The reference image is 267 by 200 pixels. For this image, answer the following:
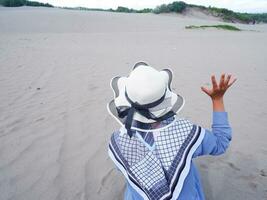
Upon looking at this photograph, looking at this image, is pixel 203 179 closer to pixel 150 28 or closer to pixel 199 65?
pixel 199 65

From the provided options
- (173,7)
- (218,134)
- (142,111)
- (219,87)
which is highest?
(219,87)

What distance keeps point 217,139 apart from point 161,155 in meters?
0.37

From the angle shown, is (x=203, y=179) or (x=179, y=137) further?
(x=203, y=179)

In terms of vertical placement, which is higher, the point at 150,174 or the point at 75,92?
the point at 150,174

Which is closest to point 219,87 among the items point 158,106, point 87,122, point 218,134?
point 218,134

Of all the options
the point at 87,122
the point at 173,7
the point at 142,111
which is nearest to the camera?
the point at 142,111

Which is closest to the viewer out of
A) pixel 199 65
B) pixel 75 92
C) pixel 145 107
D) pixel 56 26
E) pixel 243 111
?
pixel 145 107

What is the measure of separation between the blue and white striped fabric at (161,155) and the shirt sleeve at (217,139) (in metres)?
0.05

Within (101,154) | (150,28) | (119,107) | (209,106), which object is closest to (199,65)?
(209,106)

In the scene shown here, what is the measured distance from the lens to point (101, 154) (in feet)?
11.1

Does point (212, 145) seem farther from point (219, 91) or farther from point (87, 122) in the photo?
point (87, 122)

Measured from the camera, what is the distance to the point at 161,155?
1.73 meters

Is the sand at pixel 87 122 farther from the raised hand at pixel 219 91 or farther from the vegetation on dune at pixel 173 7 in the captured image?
the vegetation on dune at pixel 173 7

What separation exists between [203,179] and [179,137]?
1.37 m
